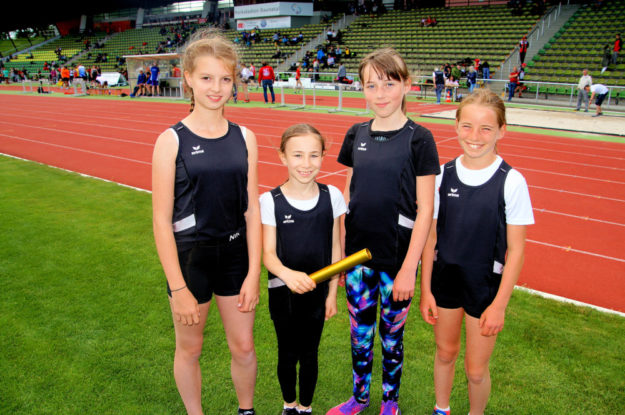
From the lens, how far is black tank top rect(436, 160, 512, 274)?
2.14 meters

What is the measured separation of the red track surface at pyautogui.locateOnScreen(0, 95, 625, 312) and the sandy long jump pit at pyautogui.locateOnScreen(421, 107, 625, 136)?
5.81 feet

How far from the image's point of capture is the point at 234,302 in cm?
230

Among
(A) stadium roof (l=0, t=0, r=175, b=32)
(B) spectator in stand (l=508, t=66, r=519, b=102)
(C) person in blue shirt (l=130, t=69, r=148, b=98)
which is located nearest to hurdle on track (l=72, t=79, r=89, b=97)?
(C) person in blue shirt (l=130, t=69, r=148, b=98)

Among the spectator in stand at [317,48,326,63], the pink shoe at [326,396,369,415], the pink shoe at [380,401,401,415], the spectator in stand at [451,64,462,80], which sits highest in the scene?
the spectator in stand at [317,48,326,63]

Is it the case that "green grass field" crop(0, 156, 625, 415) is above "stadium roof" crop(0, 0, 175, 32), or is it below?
below

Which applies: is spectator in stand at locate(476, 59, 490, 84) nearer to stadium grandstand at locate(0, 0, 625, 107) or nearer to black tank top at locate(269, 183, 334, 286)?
stadium grandstand at locate(0, 0, 625, 107)

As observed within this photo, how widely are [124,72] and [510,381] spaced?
116 feet

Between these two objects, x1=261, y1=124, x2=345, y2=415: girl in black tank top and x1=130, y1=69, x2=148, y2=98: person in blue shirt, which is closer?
x1=261, y1=124, x2=345, y2=415: girl in black tank top

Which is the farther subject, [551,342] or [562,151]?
[562,151]

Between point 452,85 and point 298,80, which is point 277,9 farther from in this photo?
point 452,85

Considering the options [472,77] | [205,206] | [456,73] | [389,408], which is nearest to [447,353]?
[389,408]

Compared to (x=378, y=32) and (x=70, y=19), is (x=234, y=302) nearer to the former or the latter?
(x=378, y=32)

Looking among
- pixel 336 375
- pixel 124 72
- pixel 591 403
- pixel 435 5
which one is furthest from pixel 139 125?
pixel 435 5

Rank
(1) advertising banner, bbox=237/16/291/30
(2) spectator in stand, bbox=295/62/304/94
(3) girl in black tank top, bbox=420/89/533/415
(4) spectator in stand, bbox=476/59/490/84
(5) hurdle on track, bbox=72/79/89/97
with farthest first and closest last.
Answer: (1) advertising banner, bbox=237/16/291/30 → (5) hurdle on track, bbox=72/79/89/97 → (2) spectator in stand, bbox=295/62/304/94 → (4) spectator in stand, bbox=476/59/490/84 → (3) girl in black tank top, bbox=420/89/533/415
